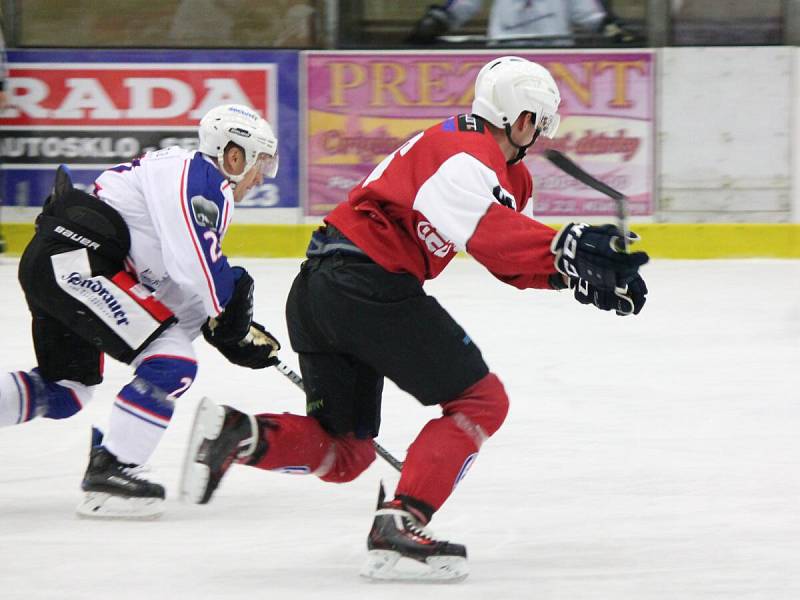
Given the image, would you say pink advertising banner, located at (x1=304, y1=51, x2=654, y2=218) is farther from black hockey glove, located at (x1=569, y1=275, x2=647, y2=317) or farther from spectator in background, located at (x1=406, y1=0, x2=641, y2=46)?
black hockey glove, located at (x1=569, y1=275, x2=647, y2=317)

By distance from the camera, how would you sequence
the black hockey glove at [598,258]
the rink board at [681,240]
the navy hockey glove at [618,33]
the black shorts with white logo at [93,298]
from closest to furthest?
the black hockey glove at [598,258] → the black shorts with white logo at [93,298] → the rink board at [681,240] → the navy hockey glove at [618,33]

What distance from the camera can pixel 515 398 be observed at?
14.6ft

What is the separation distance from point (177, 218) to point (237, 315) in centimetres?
28

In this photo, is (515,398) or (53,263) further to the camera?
(515,398)

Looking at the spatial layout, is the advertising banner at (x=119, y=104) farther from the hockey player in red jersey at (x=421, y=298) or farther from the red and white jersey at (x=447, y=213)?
the red and white jersey at (x=447, y=213)

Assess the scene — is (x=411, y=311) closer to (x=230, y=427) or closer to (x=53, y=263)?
(x=230, y=427)

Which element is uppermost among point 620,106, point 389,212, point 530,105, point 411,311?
point 620,106

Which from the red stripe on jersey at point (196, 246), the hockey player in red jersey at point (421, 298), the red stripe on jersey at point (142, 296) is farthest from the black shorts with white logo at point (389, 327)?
the red stripe on jersey at point (142, 296)

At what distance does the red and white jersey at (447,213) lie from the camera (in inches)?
104

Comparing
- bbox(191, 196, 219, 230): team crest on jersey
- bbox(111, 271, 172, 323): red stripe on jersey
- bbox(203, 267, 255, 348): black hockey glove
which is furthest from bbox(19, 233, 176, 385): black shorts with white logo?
bbox(191, 196, 219, 230): team crest on jersey

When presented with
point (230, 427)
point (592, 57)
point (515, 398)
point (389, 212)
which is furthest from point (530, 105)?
point (592, 57)

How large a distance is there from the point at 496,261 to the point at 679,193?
193 inches

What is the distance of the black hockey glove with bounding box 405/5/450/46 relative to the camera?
7.44 m

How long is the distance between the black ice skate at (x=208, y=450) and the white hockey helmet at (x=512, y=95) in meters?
0.77
